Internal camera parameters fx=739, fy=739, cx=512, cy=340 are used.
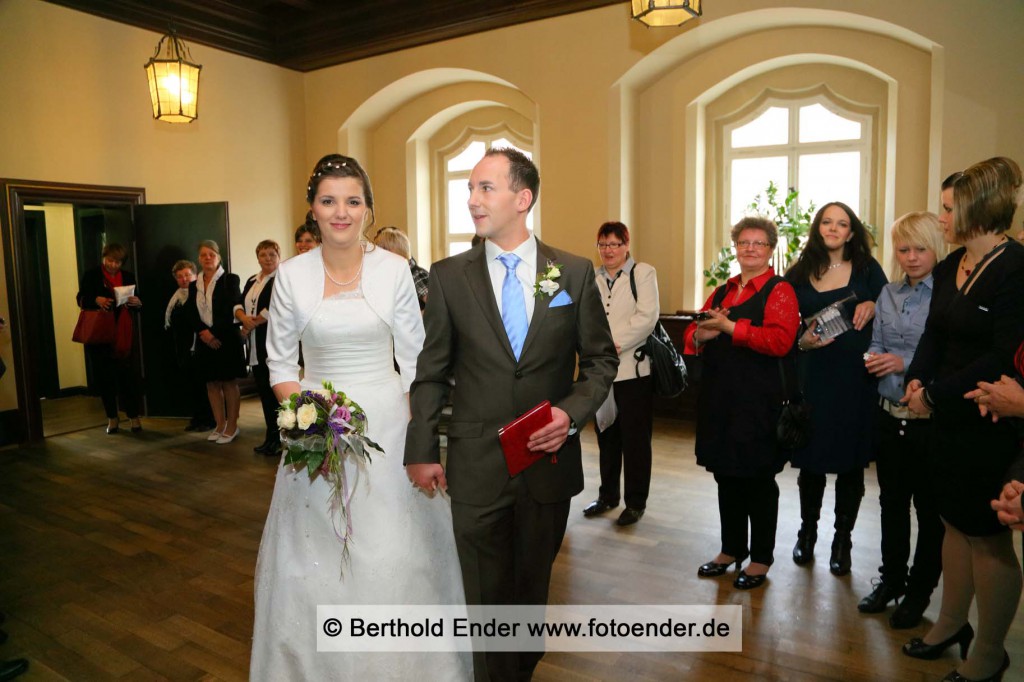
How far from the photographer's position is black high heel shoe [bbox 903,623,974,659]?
277cm

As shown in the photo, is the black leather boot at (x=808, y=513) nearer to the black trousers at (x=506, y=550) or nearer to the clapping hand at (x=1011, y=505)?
the clapping hand at (x=1011, y=505)

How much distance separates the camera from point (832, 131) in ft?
23.1

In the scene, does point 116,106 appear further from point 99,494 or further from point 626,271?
point 626,271

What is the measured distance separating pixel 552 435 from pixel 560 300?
409 mm

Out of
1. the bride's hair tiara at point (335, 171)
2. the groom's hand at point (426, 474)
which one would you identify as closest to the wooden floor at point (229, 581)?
the groom's hand at point (426, 474)

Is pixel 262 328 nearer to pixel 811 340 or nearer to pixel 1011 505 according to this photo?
pixel 811 340

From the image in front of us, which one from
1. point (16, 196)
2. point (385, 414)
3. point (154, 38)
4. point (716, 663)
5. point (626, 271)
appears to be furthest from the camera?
point (154, 38)

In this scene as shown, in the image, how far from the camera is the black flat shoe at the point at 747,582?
343 cm

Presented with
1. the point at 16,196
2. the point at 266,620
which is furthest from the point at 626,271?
the point at 16,196

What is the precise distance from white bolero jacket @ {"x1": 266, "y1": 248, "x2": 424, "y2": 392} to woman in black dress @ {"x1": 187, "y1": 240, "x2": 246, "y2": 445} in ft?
13.6

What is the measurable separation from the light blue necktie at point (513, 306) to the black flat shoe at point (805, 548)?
234 cm

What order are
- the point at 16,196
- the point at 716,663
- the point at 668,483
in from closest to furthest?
the point at 716,663 → the point at 668,483 → the point at 16,196

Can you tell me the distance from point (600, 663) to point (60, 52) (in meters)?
7.14

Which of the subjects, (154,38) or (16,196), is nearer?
(16,196)
